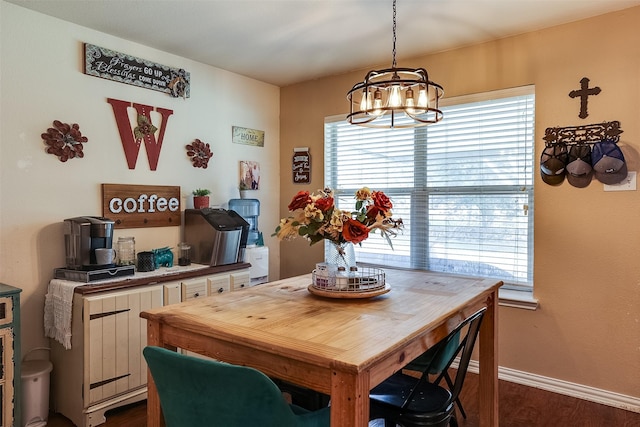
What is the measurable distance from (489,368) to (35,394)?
8.26 ft

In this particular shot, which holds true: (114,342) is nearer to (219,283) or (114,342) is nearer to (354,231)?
(219,283)

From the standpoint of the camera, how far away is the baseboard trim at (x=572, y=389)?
2.62 meters

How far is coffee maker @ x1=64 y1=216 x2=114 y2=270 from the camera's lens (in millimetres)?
2562

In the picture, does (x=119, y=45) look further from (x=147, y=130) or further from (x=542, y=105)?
(x=542, y=105)

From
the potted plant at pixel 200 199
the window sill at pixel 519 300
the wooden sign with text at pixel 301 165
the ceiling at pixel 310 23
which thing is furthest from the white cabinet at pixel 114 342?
the window sill at pixel 519 300

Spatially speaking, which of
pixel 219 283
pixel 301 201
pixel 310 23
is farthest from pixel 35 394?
pixel 310 23

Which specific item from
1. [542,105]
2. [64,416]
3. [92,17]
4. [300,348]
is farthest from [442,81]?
[64,416]

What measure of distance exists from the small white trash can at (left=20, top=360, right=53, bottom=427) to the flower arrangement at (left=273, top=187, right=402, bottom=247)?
5.74 feet

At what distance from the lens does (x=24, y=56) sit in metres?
2.58

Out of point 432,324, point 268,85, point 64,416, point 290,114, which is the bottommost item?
point 64,416

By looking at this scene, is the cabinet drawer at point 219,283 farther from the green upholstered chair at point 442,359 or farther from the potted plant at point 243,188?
the green upholstered chair at point 442,359

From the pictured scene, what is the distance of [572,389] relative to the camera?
279 centimetres

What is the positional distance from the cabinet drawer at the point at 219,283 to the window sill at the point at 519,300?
6.46ft

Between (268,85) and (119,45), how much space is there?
58.5 inches
